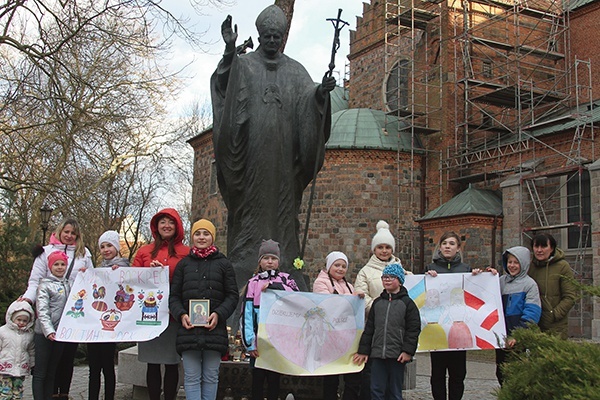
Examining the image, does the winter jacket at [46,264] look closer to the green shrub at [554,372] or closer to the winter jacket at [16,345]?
the winter jacket at [16,345]

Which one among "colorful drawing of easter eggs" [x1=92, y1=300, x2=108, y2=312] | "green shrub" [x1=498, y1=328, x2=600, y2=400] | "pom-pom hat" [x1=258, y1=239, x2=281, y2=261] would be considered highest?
"pom-pom hat" [x1=258, y1=239, x2=281, y2=261]

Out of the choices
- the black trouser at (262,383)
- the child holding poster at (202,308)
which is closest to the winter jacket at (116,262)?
the child holding poster at (202,308)

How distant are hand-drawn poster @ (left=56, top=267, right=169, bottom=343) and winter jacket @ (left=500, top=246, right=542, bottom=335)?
9.83ft

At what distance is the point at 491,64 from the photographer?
86.7 ft

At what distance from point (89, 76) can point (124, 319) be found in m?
11.0

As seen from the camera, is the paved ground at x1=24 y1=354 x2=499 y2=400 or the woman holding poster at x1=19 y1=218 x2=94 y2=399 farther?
the paved ground at x1=24 y1=354 x2=499 y2=400

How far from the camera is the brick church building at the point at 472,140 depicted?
21531 millimetres

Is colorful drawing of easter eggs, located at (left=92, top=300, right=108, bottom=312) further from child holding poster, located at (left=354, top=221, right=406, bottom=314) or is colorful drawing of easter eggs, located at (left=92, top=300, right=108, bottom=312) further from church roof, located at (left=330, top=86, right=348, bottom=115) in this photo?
church roof, located at (left=330, top=86, right=348, bottom=115)

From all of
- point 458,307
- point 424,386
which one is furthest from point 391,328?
point 424,386

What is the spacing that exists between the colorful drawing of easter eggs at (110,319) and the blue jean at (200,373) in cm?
93

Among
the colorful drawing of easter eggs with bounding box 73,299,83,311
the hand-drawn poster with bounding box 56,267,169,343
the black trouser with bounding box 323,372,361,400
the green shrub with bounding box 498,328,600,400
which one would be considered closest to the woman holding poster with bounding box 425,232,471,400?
the black trouser with bounding box 323,372,361,400

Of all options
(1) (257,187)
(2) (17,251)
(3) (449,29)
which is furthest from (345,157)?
(1) (257,187)

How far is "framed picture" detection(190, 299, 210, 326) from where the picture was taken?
4.92 meters

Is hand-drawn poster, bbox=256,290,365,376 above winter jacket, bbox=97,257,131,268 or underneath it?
underneath
